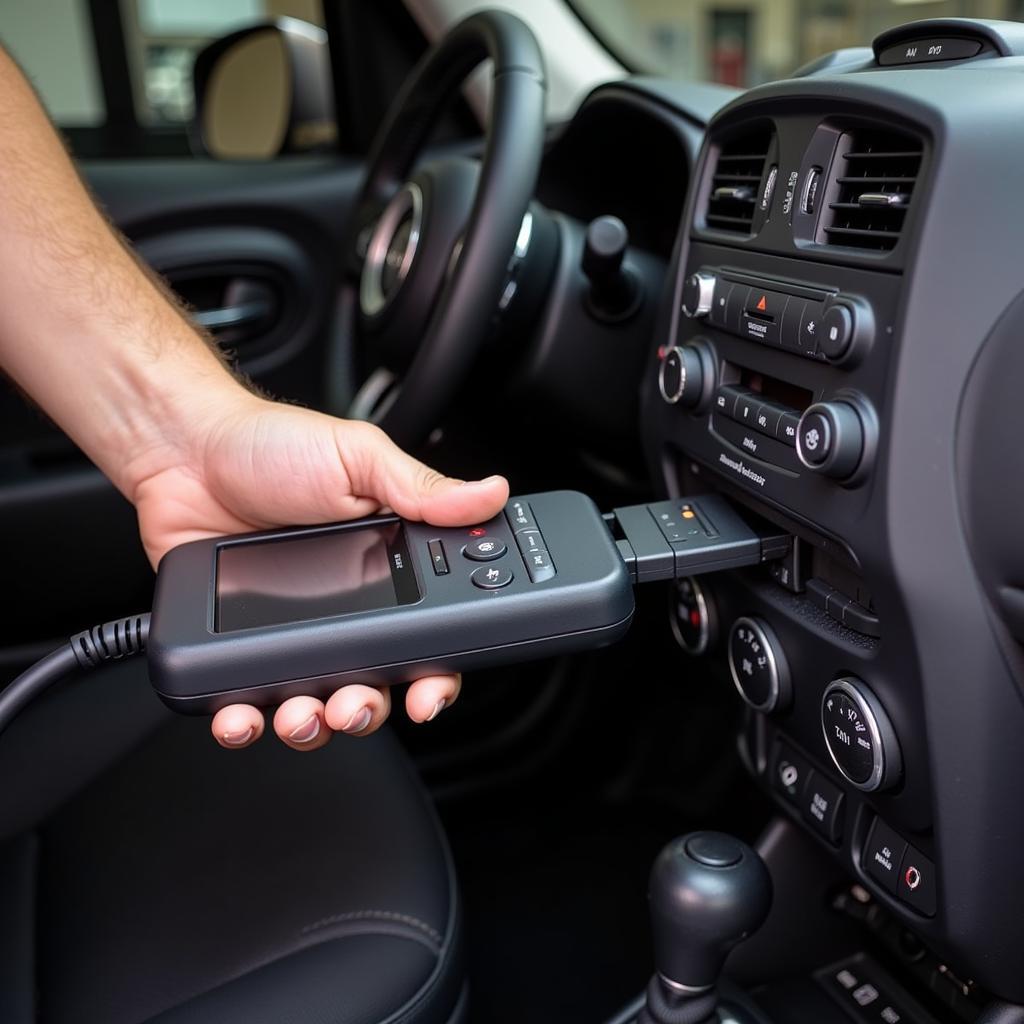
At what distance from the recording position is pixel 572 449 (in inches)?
41.7

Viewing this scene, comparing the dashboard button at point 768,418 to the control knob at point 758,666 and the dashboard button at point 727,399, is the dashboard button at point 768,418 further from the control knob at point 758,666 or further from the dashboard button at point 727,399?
the control knob at point 758,666

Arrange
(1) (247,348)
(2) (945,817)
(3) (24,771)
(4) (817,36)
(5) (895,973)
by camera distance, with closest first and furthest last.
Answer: (2) (945,817), (5) (895,973), (3) (24,771), (4) (817,36), (1) (247,348)

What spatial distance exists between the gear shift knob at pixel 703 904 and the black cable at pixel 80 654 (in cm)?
34

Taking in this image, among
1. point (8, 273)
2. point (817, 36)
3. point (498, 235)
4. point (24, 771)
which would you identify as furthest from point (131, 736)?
point (817, 36)

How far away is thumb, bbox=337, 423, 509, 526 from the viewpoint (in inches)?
25.7

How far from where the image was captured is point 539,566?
0.60 meters

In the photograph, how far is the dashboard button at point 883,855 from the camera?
610 millimetres

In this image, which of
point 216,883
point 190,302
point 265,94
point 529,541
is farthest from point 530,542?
point 265,94

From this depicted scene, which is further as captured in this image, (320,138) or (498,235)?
(320,138)

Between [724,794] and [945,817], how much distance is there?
30.0 inches

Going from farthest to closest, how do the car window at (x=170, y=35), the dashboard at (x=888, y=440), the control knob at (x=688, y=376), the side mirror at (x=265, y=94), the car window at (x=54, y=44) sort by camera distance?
the car window at (x=54, y=44) → the car window at (x=170, y=35) → the side mirror at (x=265, y=94) → the control knob at (x=688, y=376) → the dashboard at (x=888, y=440)

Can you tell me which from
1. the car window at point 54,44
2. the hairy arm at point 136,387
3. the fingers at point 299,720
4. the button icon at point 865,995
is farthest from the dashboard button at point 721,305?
the car window at point 54,44

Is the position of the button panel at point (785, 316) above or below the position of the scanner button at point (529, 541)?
above

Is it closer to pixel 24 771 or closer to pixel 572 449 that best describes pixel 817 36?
pixel 572 449
